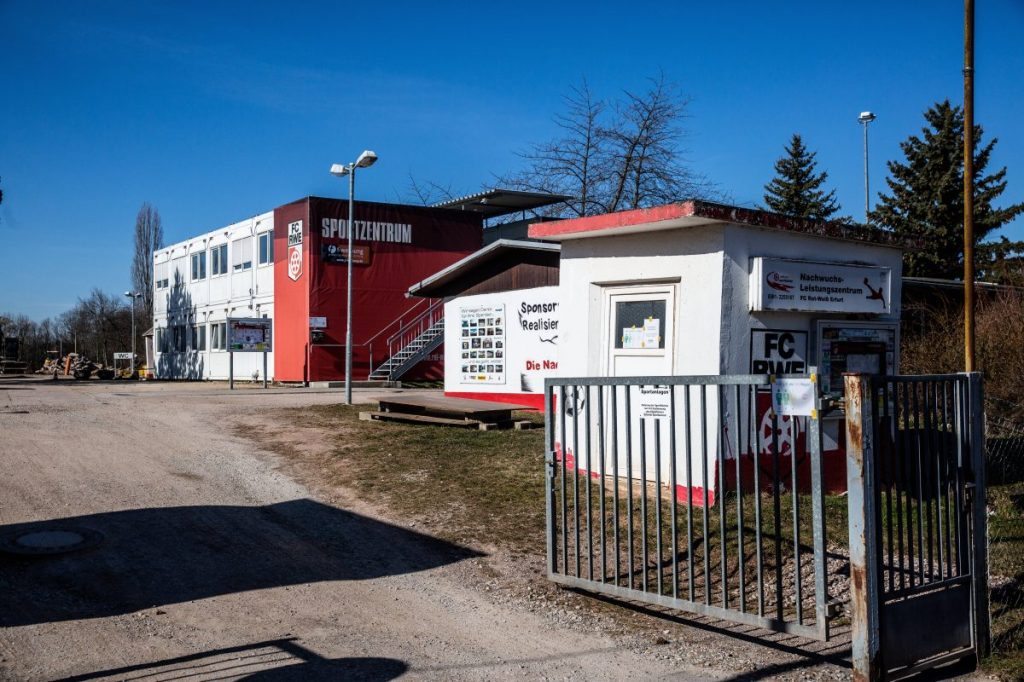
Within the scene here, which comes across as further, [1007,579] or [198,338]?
[198,338]

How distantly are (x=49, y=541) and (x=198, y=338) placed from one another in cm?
3629

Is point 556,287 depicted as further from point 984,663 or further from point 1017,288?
point 984,663

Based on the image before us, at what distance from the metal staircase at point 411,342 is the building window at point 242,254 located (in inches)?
314

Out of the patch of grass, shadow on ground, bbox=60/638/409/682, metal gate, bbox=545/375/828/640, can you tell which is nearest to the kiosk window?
metal gate, bbox=545/375/828/640

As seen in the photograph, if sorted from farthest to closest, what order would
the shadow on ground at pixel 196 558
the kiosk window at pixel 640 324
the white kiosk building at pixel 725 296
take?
the kiosk window at pixel 640 324, the white kiosk building at pixel 725 296, the shadow on ground at pixel 196 558

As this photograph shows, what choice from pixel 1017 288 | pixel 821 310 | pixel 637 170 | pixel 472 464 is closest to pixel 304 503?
pixel 472 464

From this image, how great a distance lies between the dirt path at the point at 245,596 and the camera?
17.6 ft

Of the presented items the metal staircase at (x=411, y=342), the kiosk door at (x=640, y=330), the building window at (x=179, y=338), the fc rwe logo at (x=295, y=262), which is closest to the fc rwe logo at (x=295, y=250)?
the fc rwe logo at (x=295, y=262)

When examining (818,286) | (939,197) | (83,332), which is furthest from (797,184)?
(83,332)

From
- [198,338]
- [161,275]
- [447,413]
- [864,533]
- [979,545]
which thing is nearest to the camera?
[864,533]

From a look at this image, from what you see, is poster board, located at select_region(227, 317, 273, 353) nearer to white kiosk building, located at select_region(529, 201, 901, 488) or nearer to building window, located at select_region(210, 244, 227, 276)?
building window, located at select_region(210, 244, 227, 276)

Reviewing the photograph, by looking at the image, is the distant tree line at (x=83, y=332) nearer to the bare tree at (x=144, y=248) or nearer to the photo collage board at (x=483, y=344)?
the bare tree at (x=144, y=248)

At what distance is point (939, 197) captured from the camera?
34.9m

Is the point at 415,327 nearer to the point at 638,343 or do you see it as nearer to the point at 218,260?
the point at 218,260
